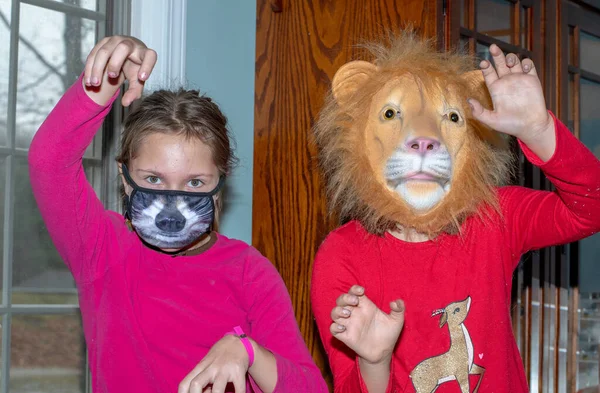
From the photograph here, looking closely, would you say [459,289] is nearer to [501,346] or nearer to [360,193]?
[501,346]

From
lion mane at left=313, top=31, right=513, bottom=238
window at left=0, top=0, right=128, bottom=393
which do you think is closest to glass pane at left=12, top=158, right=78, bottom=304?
window at left=0, top=0, right=128, bottom=393

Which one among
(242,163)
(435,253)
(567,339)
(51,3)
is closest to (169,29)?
(51,3)

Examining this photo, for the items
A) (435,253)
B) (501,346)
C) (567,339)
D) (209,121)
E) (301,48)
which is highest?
(301,48)

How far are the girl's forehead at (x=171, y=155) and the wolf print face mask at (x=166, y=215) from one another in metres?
0.04

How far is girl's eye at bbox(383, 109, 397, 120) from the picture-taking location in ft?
4.26

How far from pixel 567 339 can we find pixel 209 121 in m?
1.73

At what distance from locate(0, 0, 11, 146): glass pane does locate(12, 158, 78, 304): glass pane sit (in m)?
0.07

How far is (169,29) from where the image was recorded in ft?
5.78

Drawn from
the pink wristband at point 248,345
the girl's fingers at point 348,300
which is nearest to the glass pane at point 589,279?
the girl's fingers at point 348,300

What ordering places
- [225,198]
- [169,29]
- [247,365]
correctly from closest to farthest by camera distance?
[247,365], [169,29], [225,198]

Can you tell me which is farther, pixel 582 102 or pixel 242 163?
pixel 582 102

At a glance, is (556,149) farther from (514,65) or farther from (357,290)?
(357,290)

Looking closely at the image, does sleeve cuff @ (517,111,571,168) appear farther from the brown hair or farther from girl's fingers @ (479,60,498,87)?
the brown hair

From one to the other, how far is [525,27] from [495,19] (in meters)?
0.22
